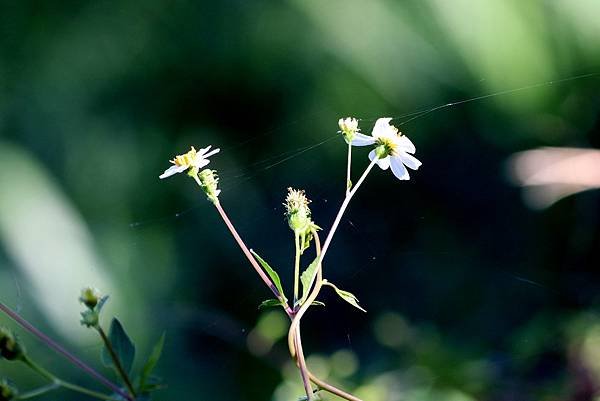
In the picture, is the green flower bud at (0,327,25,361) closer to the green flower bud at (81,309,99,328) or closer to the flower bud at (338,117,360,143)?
the green flower bud at (81,309,99,328)

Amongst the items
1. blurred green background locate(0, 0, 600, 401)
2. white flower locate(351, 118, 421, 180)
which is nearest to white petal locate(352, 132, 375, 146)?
white flower locate(351, 118, 421, 180)

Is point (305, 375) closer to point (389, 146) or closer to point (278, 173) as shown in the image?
point (389, 146)

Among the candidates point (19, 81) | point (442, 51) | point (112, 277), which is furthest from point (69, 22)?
point (442, 51)

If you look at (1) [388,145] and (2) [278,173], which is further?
(2) [278,173]

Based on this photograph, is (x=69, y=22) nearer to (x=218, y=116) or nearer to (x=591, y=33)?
(x=218, y=116)

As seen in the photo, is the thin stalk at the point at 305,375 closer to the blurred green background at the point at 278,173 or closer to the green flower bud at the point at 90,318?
the green flower bud at the point at 90,318

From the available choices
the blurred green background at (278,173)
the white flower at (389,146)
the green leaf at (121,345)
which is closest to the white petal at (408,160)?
the white flower at (389,146)

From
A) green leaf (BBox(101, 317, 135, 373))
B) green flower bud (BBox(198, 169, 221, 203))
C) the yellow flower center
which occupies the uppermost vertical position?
the yellow flower center

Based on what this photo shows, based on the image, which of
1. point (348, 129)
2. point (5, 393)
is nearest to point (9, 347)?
point (5, 393)
